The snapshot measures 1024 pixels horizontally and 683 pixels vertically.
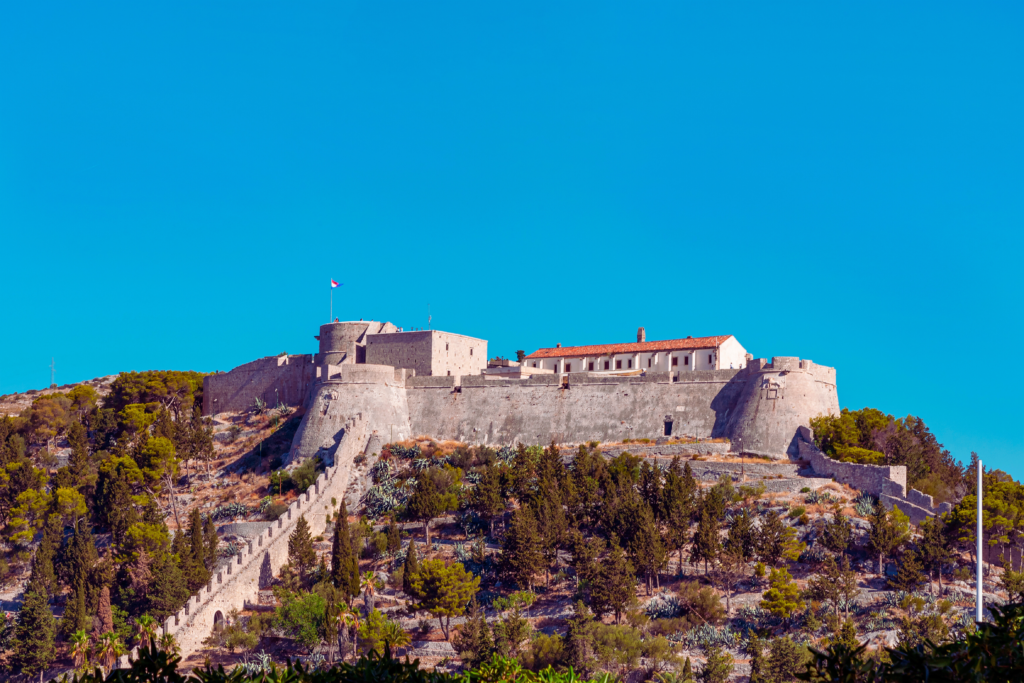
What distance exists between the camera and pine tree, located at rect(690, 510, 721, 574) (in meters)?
46.6

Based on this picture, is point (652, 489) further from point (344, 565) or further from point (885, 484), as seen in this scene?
point (344, 565)

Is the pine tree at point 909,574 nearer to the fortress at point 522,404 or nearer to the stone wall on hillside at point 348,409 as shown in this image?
the fortress at point 522,404

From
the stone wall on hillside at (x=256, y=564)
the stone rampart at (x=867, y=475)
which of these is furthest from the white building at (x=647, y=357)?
the stone wall on hillside at (x=256, y=564)

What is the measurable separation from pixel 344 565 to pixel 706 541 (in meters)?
17.6

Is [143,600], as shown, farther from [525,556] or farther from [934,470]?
[934,470]

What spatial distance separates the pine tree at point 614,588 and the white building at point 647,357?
2277 centimetres

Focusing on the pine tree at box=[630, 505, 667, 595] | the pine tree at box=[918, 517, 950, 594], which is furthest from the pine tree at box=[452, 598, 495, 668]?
the pine tree at box=[918, 517, 950, 594]

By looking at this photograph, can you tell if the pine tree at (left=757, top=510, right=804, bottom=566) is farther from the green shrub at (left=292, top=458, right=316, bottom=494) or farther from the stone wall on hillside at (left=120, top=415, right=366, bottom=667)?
the green shrub at (left=292, top=458, right=316, bottom=494)

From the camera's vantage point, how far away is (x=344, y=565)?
49.3 m

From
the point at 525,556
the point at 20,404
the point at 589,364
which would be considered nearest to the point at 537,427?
the point at 589,364

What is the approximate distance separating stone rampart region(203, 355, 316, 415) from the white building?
17.7m

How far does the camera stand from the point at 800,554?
158ft

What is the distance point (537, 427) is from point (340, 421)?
13.3m

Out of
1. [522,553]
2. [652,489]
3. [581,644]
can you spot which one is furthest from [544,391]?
[581,644]
